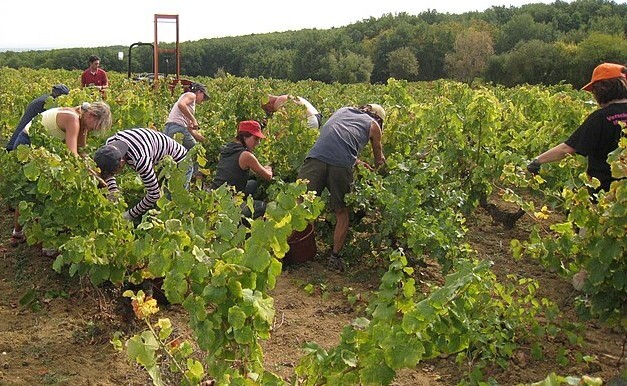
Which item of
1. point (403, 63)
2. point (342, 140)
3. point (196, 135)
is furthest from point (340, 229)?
point (403, 63)

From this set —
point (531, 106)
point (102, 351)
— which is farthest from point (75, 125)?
point (531, 106)

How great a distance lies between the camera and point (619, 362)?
3408 mm

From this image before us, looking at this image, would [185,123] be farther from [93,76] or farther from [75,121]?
[93,76]

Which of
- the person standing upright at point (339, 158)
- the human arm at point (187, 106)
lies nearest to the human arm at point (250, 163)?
the person standing upright at point (339, 158)

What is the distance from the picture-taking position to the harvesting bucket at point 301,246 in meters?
5.10

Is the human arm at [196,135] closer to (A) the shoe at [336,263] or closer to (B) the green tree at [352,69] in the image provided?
(A) the shoe at [336,263]

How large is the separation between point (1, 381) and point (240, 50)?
61.1 m

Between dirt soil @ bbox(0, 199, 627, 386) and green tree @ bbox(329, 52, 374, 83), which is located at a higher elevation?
green tree @ bbox(329, 52, 374, 83)

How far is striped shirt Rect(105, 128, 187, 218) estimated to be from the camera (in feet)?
14.3

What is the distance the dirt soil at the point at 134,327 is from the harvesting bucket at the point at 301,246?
76 mm

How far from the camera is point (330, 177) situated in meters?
4.86

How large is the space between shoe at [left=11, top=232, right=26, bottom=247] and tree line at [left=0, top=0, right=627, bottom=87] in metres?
35.3

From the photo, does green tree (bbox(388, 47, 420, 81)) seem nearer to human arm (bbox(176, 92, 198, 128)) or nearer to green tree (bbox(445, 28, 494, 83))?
green tree (bbox(445, 28, 494, 83))

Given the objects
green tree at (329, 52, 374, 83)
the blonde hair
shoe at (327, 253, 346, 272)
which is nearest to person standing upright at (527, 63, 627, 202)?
shoe at (327, 253, 346, 272)
